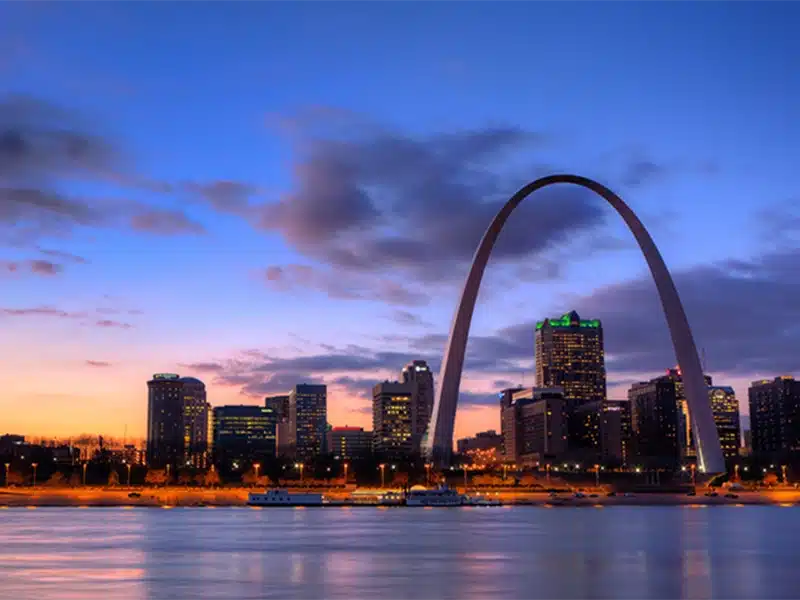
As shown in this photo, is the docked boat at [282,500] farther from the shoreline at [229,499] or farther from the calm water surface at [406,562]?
the calm water surface at [406,562]

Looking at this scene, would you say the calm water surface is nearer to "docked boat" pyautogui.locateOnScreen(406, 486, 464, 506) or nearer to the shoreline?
"docked boat" pyautogui.locateOnScreen(406, 486, 464, 506)

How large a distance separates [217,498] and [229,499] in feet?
5.21

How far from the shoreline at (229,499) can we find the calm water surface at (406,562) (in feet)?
196

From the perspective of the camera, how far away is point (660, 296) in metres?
108

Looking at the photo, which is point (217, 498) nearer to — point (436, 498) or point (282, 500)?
point (282, 500)

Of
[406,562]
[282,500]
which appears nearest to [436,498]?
[282,500]

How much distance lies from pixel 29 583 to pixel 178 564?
26.6 ft

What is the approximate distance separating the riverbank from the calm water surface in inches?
2413

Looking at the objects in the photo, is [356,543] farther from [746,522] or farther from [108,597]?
[746,522]

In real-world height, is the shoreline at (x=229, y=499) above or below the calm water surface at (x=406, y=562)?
below

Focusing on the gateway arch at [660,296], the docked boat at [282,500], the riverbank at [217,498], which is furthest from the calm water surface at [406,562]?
the riverbank at [217,498]

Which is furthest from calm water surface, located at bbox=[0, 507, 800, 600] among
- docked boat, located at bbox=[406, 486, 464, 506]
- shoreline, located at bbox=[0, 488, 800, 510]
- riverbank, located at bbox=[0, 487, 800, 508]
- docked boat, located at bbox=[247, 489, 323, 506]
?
riverbank, located at bbox=[0, 487, 800, 508]

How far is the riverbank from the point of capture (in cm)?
13250

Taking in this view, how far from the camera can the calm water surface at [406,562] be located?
32.5 metres
